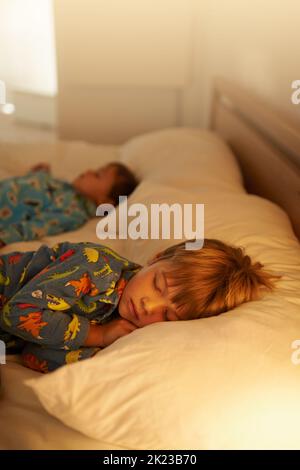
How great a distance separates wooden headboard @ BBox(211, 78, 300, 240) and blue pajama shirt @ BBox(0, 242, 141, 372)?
554 mm

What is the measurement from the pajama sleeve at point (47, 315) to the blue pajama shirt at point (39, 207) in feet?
1.95

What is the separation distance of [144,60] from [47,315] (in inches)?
81.1

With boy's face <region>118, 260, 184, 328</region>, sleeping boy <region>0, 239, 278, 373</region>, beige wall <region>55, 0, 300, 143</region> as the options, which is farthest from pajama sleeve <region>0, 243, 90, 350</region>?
beige wall <region>55, 0, 300, 143</region>

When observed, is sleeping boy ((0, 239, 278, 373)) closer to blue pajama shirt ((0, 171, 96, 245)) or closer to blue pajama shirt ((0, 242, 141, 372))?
blue pajama shirt ((0, 242, 141, 372))

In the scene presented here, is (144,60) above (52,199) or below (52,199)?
above

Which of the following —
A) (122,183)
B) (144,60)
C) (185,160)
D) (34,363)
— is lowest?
(34,363)

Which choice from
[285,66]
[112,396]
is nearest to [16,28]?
[285,66]

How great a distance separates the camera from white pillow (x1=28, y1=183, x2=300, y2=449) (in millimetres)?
697

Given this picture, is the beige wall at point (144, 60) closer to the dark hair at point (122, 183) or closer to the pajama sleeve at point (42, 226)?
the dark hair at point (122, 183)

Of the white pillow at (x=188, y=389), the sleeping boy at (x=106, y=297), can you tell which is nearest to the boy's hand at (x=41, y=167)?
the sleeping boy at (x=106, y=297)

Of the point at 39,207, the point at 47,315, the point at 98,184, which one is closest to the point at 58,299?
the point at 47,315

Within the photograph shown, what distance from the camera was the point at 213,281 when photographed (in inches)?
37.4

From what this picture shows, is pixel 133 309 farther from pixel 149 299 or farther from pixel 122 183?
pixel 122 183

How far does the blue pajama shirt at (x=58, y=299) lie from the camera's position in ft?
3.03
